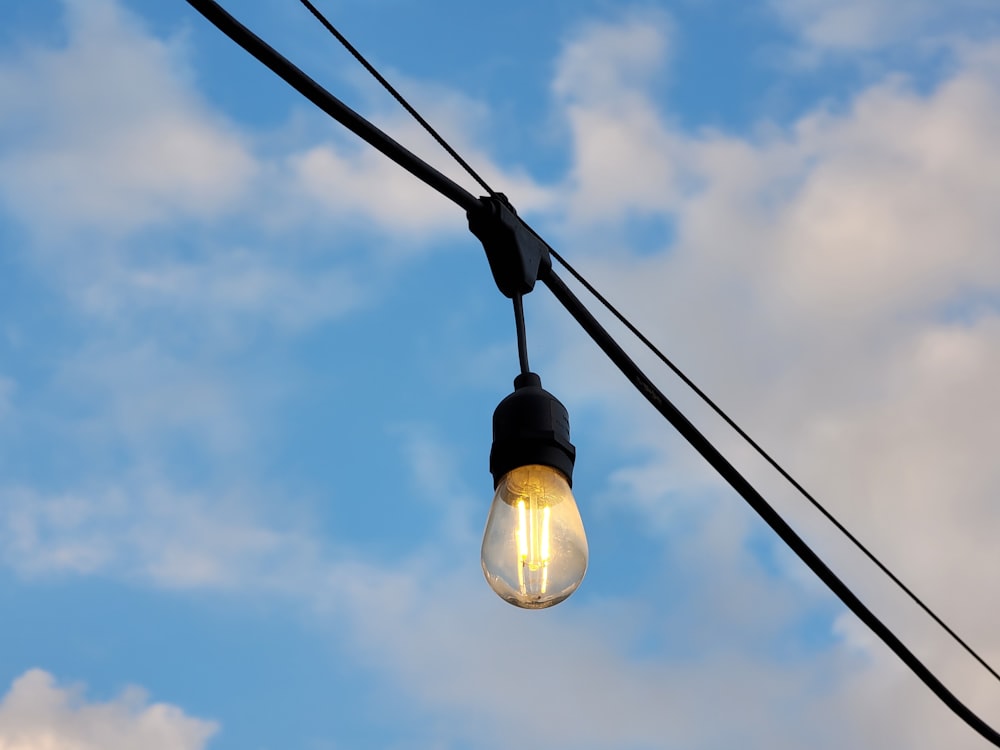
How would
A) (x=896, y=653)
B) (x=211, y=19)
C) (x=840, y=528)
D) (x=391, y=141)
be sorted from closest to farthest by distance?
(x=211, y=19), (x=391, y=141), (x=896, y=653), (x=840, y=528)

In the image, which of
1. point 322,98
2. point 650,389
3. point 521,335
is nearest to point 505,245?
point 521,335

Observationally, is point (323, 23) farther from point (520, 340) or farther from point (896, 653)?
point (896, 653)

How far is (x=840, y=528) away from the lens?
416 cm

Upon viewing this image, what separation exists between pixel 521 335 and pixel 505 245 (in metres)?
0.22

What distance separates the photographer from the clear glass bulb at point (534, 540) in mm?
3139

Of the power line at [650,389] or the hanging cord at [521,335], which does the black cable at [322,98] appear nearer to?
the power line at [650,389]

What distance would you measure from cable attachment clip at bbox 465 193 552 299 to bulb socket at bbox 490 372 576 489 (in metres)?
0.28

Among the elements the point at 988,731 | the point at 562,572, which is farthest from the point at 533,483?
the point at 988,731

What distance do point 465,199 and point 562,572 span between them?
2.95 ft

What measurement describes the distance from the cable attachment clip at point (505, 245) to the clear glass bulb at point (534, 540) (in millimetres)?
490

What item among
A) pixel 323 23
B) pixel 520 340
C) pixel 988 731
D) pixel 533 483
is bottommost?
pixel 988 731

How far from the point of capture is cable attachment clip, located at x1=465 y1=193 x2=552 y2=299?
3.38 m

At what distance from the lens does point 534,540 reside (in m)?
3.17

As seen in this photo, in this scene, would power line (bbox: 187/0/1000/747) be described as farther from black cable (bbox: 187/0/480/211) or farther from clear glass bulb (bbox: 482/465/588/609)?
clear glass bulb (bbox: 482/465/588/609)
